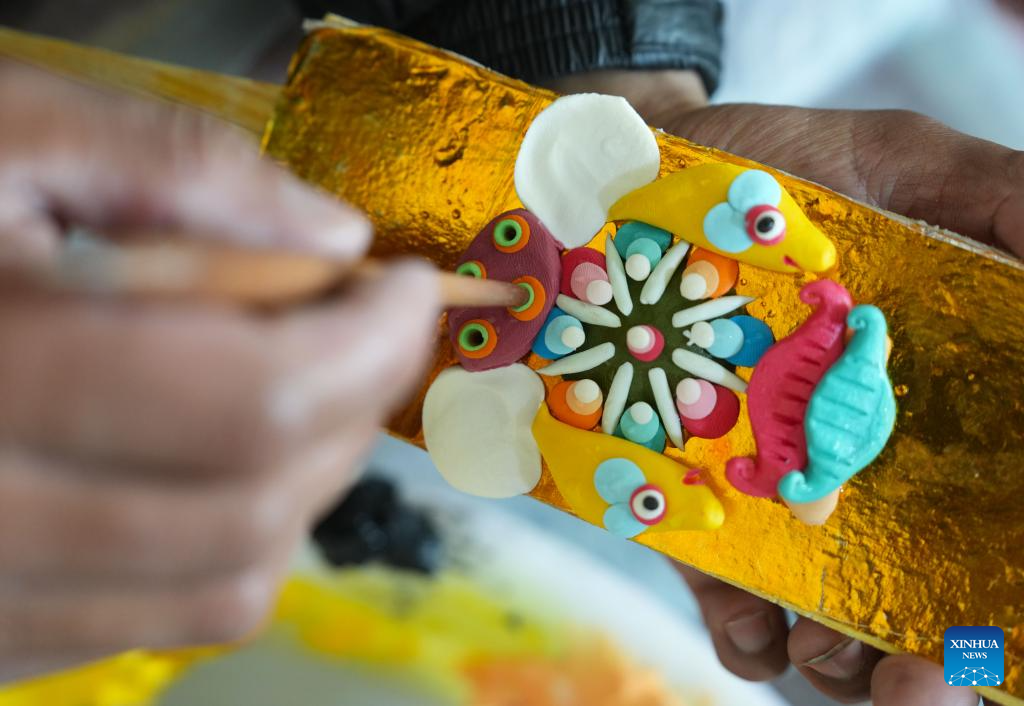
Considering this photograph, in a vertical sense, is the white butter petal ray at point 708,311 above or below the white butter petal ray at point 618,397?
above

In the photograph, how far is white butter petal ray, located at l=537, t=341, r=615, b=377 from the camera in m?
0.48

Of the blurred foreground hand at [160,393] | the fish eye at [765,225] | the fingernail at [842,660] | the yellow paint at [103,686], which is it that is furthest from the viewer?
the yellow paint at [103,686]

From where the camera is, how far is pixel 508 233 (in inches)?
19.5

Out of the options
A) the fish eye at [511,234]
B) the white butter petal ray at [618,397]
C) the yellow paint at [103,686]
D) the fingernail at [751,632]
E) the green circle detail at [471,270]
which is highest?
the fish eye at [511,234]

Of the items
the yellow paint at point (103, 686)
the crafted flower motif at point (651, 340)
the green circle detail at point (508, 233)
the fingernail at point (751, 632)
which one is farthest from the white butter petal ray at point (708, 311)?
the yellow paint at point (103, 686)

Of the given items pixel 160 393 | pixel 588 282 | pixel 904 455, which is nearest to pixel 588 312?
pixel 588 282

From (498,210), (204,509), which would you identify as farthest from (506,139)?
(204,509)

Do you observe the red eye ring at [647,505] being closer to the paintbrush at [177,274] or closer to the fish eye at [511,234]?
the fish eye at [511,234]

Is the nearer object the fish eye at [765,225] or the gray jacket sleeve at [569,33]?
the fish eye at [765,225]

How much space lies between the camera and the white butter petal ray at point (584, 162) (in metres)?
0.49

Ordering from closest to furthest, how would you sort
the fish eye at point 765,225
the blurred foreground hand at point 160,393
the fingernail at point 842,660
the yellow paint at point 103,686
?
the blurred foreground hand at point 160,393 → the fish eye at point 765,225 → the fingernail at point 842,660 → the yellow paint at point 103,686

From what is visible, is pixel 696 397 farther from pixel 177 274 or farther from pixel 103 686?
pixel 103 686

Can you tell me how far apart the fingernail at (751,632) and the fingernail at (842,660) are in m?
0.06

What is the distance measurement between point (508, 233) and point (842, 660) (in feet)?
1.30
